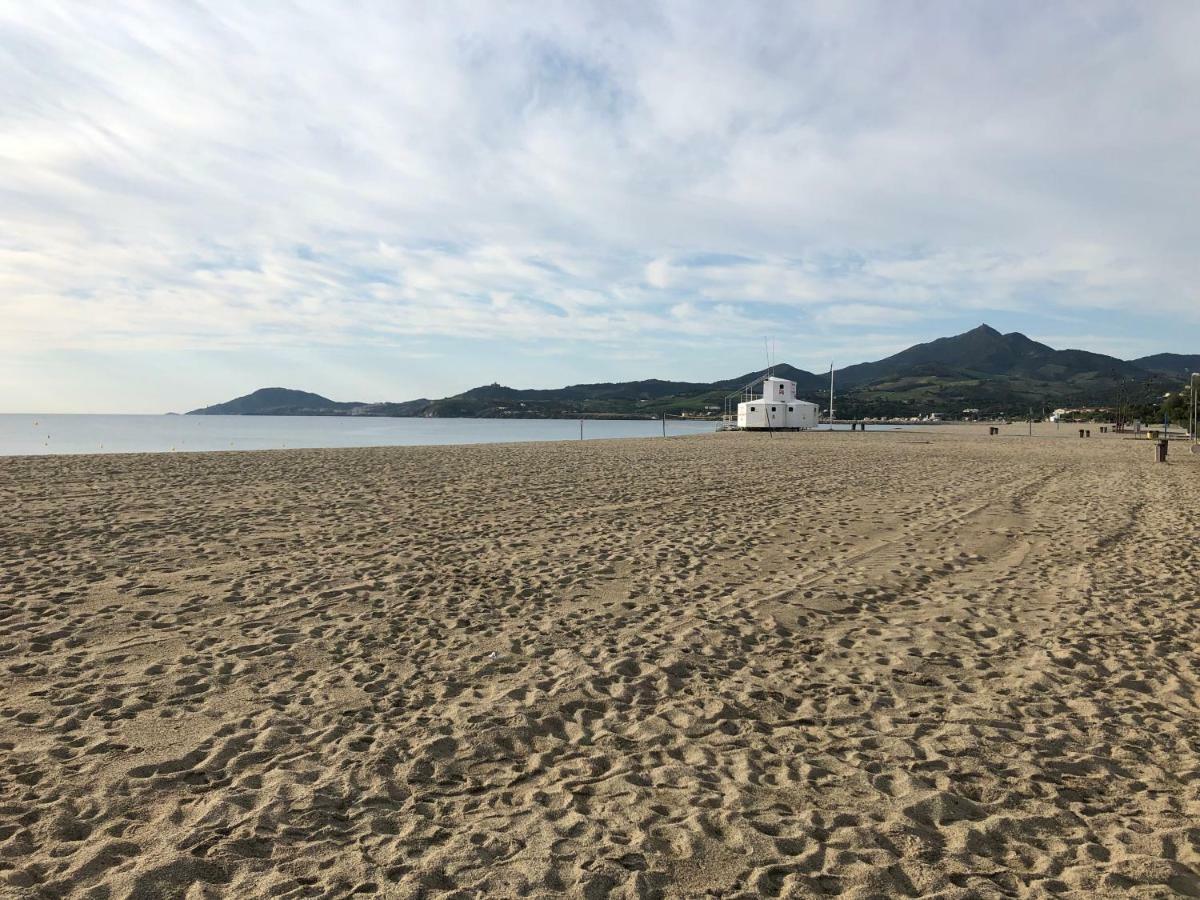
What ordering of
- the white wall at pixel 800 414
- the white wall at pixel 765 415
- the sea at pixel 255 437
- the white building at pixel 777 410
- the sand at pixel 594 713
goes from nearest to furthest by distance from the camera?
the sand at pixel 594 713, the sea at pixel 255 437, the white wall at pixel 765 415, the white building at pixel 777 410, the white wall at pixel 800 414

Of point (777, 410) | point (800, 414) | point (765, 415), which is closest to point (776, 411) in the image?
point (777, 410)

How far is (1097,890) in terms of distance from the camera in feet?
10.9

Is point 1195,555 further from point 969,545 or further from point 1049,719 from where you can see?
point 1049,719

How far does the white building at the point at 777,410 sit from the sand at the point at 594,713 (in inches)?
3015

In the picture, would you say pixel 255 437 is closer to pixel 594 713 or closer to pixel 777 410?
pixel 777 410

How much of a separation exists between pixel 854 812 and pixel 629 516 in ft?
31.2

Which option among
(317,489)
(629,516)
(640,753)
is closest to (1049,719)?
(640,753)

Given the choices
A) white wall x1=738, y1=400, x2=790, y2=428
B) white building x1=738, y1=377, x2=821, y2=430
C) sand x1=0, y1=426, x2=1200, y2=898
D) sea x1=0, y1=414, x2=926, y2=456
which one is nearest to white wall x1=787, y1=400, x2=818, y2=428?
white building x1=738, y1=377, x2=821, y2=430

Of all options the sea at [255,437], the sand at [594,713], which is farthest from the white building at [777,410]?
→ the sand at [594,713]

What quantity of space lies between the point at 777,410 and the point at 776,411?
17 centimetres

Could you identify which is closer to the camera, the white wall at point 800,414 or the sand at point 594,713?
the sand at point 594,713

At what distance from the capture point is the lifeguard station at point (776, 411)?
8712 centimetres

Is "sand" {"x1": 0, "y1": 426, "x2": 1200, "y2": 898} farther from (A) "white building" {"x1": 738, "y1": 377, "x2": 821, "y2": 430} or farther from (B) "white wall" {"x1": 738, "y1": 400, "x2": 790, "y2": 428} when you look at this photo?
(A) "white building" {"x1": 738, "y1": 377, "x2": 821, "y2": 430}

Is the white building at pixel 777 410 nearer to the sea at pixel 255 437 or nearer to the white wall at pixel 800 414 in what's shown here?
the white wall at pixel 800 414
